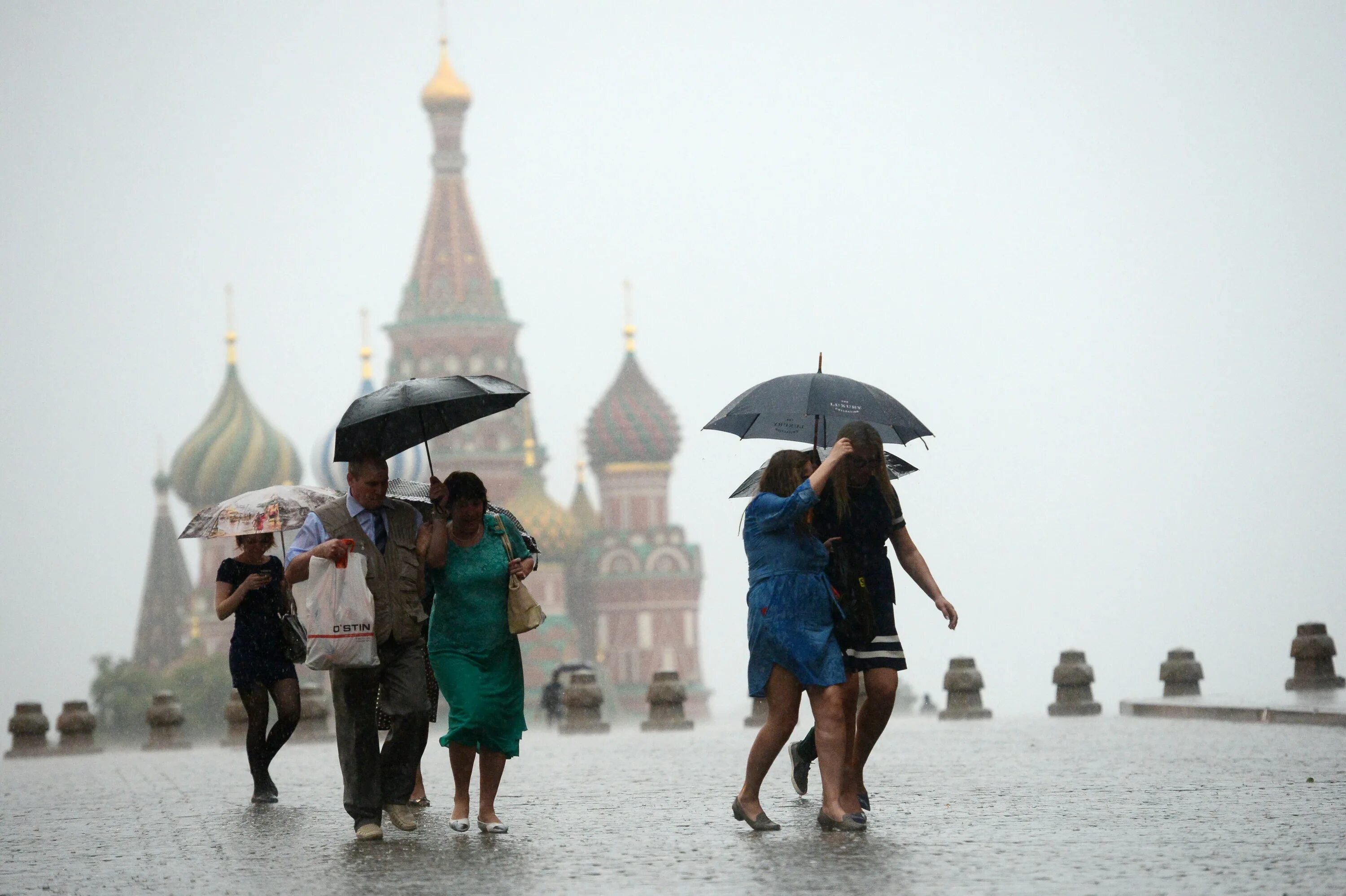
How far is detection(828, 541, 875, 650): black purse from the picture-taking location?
32.3 ft

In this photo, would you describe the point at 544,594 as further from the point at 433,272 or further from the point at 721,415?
the point at 721,415

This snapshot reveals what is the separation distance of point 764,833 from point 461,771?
125 centimetres

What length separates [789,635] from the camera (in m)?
9.59

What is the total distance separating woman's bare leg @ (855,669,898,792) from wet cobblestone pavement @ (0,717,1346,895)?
0.32 m

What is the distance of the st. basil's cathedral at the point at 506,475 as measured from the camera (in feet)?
337

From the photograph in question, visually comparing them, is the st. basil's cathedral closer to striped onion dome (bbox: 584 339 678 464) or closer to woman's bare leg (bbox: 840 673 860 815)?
striped onion dome (bbox: 584 339 678 464)

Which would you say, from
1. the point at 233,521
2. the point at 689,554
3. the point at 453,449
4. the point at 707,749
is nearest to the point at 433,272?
the point at 453,449

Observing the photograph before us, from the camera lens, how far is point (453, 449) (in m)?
103

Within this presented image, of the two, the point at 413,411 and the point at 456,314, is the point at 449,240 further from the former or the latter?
the point at 413,411

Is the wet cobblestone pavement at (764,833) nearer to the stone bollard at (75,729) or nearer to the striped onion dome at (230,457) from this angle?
the stone bollard at (75,729)

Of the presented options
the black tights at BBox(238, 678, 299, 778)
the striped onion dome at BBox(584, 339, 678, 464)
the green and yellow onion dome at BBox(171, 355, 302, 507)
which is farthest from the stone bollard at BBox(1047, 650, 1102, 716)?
the green and yellow onion dome at BBox(171, 355, 302, 507)

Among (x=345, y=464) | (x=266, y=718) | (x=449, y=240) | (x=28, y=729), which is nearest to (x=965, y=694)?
(x=28, y=729)

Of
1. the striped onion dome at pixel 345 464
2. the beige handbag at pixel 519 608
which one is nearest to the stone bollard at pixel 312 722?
the beige handbag at pixel 519 608

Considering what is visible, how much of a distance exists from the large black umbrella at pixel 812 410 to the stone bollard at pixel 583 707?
587 inches
